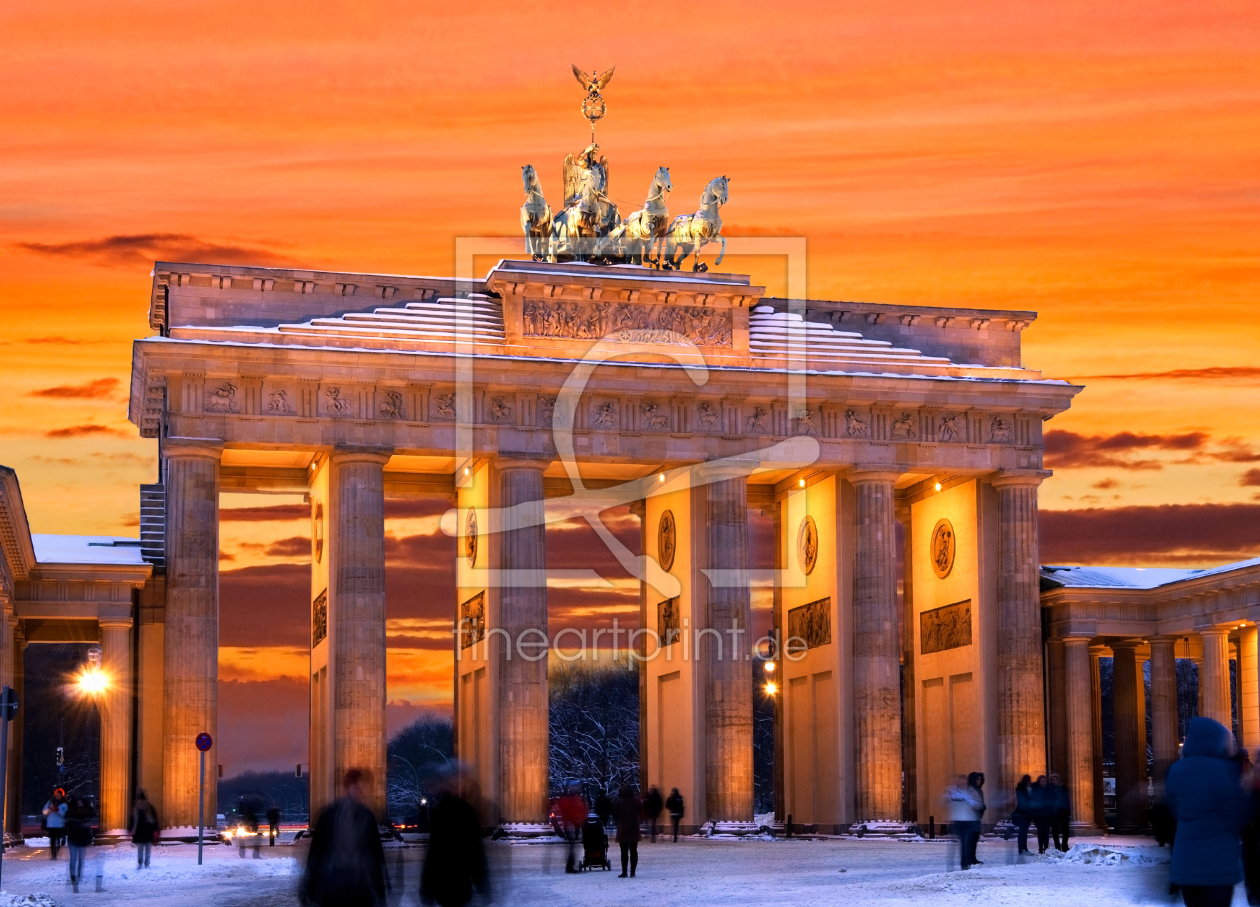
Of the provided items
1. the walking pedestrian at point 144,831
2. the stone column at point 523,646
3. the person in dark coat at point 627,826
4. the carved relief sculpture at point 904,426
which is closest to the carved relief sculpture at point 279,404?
the stone column at point 523,646

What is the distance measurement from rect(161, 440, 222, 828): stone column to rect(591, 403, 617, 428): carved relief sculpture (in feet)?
36.5

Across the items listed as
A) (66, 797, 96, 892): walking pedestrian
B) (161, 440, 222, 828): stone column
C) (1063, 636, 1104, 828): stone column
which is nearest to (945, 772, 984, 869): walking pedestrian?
(66, 797, 96, 892): walking pedestrian

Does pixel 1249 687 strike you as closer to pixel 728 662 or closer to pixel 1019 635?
pixel 1019 635

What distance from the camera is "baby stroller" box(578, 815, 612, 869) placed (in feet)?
126

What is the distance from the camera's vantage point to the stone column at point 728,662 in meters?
58.0

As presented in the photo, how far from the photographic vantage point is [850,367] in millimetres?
60312

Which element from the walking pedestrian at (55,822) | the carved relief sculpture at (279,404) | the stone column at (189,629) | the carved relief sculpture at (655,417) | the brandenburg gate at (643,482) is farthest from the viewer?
the carved relief sculpture at (655,417)

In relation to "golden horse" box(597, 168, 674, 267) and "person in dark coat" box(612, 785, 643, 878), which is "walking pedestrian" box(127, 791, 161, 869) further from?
"golden horse" box(597, 168, 674, 267)

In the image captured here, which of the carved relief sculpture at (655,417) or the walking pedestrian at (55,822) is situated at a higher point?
the carved relief sculpture at (655,417)

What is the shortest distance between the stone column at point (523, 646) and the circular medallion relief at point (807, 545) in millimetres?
10828

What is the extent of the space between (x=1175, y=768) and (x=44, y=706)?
99123 millimetres

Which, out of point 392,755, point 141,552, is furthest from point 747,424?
point 392,755

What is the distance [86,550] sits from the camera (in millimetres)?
56219

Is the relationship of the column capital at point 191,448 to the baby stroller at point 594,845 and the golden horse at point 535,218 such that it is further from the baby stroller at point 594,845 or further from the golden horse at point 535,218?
the baby stroller at point 594,845
